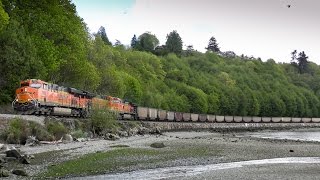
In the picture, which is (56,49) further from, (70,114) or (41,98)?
(41,98)

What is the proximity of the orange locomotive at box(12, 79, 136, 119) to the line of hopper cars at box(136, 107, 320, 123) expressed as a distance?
23.7 m

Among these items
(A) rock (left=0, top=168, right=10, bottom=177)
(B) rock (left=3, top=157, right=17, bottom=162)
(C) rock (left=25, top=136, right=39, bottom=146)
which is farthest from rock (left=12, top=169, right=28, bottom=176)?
(C) rock (left=25, top=136, right=39, bottom=146)

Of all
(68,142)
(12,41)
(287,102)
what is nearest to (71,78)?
(12,41)

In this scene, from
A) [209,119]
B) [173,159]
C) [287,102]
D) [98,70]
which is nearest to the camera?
[173,159]

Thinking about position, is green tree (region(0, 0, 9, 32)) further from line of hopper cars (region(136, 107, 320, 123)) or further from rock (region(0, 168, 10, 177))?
line of hopper cars (region(136, 107, 320, 123))

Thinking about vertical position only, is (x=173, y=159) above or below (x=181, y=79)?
below

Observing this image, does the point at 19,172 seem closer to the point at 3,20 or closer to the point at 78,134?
the point at 78,134

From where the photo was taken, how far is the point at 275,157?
35.2 metres

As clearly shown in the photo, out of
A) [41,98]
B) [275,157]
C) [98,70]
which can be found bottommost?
[275,157]

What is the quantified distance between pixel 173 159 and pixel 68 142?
1319cm

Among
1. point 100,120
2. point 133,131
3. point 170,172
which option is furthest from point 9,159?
point 133,131

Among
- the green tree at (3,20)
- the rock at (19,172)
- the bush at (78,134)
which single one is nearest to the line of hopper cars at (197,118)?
the bush at (78,134)

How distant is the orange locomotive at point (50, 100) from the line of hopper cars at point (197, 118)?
77.6 feet

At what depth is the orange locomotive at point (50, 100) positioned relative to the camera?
46.3 meters
